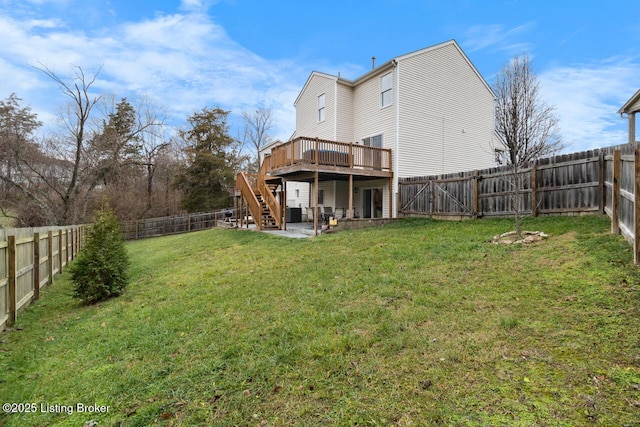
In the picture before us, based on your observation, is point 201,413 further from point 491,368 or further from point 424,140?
point 424,140

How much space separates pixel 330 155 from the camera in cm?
1255

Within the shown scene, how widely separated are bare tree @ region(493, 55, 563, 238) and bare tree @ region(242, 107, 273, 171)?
24701 millimetres

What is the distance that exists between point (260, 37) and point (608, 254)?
763 inches

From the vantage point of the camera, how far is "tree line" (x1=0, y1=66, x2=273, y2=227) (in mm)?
20391

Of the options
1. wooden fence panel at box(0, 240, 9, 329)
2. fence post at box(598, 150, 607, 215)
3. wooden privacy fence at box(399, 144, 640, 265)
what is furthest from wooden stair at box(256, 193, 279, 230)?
fence post at box(598, 150, 607, 215)

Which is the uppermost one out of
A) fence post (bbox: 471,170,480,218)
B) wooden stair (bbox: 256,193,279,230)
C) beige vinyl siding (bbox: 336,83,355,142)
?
beige vinyl siding (bbox: 336,83,355,142)

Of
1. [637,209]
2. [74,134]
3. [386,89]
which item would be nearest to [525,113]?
[386,89]

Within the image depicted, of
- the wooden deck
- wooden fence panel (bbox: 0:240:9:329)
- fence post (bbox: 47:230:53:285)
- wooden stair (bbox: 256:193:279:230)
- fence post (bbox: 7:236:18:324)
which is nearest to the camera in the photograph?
wooden fence panel (bbox: 0:240:9:329)

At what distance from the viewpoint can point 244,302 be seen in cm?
509

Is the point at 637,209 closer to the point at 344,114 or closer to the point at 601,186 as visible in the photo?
the point at 601,186

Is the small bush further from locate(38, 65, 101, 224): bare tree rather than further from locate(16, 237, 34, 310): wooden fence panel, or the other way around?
locate(38, 65, 101, 224): bare tree

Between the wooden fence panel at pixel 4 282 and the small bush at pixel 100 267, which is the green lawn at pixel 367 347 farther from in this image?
the small bush at pixel 100 267

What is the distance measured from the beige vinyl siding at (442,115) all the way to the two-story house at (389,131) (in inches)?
1.7

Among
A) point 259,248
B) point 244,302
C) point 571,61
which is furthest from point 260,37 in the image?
point 244,302
